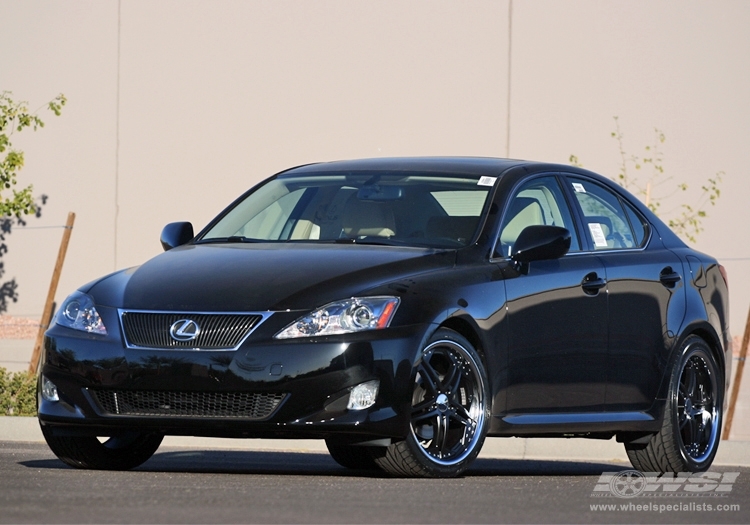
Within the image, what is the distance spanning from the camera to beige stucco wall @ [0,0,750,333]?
19516 mm

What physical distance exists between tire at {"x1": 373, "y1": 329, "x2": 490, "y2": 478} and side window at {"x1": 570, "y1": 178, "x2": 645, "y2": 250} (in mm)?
1669

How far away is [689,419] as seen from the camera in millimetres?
9438

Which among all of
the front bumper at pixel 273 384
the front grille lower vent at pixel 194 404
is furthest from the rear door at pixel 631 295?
the front grille lower vent at pixel 194 404

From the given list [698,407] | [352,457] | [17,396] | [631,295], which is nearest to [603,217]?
[631,295]

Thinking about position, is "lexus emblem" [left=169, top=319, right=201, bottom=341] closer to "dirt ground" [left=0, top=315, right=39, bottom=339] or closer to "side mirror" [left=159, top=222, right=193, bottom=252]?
"side mirror" [left=159, top=222, right=193, bottom=252]

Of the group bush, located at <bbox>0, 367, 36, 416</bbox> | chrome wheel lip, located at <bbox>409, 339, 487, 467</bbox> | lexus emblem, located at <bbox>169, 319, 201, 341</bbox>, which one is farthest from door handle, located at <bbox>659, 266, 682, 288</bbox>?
bush, located at <bbox>0, 367, 36, 416</bbox>

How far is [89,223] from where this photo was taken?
21.1 m

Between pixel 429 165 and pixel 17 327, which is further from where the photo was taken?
pixel 17 327

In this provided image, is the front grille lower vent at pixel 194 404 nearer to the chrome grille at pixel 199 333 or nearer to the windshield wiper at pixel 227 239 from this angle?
the chrome grille at pixel 199 333

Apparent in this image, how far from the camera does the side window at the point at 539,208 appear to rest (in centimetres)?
862

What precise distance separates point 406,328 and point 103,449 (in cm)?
188

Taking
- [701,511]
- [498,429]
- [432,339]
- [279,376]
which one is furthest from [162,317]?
[701,511]

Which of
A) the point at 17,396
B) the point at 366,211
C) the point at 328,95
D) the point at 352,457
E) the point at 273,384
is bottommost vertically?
the point at 17,396

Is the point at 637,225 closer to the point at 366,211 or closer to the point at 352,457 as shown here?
the point at 366,211
